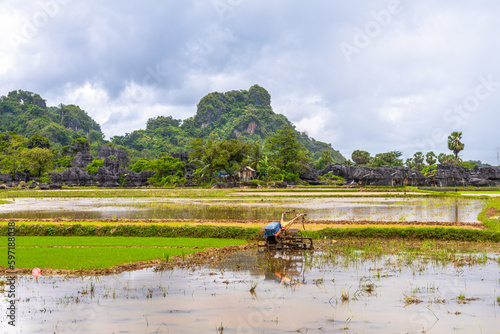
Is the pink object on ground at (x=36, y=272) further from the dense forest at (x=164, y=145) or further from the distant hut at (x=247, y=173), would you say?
the distant hut at (x=247, y=173)

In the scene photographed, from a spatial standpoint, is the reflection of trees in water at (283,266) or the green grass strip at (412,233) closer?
the reflection of trees in water at (283,266)

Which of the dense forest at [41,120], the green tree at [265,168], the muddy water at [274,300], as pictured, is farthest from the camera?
the dense forest at [41,120]

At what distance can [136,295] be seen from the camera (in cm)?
780

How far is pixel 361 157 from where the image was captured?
121m

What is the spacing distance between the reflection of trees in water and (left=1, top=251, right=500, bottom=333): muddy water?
0.05 meters

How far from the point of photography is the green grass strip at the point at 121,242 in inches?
550

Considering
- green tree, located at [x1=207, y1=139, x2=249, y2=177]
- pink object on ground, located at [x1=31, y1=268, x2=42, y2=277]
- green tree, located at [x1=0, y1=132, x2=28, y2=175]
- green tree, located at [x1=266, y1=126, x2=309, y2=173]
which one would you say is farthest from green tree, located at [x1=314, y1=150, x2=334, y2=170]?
pink object on ground, located at [x1=31, y1=268, x2=42, y2=277]

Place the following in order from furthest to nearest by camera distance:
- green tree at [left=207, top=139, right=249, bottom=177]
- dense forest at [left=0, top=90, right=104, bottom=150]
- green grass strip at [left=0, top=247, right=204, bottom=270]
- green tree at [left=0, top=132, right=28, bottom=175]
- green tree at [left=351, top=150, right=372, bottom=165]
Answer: dense forest at [left=0, top=90, right=104, bottom=150] < green tree at [left=351, top=150, right=372, bottom=165] < green tree at [left=0, top=132, right=28, bottom=175] < green tree at [left=207, top=139, right=249, bottom=177] < green grass strip at [left=0, top=247, right=204, bottom=270]

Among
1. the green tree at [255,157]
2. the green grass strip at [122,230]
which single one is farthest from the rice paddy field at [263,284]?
the green tree at [255,157]

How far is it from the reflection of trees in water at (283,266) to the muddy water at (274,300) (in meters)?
0.05

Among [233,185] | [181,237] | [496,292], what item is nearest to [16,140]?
[233,185]

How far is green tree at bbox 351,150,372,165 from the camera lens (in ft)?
395

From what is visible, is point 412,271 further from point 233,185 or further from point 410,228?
point 233,185

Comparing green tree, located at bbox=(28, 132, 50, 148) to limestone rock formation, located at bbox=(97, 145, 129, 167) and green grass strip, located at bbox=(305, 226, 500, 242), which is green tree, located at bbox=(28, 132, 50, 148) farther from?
green grass strip, located at bbox=(305, 226, 500, 242)
